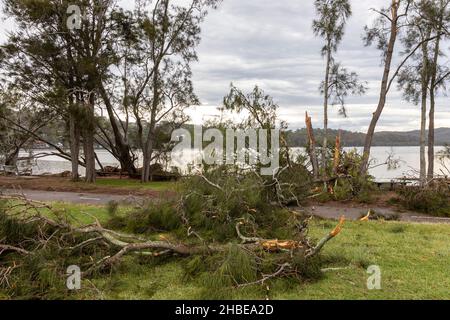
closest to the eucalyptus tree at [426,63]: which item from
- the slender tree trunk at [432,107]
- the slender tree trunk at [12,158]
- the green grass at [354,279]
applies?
the slender tree trunk at [432,107]

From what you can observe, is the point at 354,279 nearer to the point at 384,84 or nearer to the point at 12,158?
the point at 384,84

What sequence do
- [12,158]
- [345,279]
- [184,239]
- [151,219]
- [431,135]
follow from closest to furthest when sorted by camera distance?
[345,279], [184,239], [151,219], [431,135], [12,158]

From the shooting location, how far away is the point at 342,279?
16.7ft

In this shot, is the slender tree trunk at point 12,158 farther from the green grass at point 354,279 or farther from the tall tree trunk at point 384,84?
the green grass at point 354,279

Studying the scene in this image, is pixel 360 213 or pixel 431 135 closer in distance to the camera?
pixel 360 213

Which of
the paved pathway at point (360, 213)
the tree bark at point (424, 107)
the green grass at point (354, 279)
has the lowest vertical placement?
the paved pathway at point (360, 213)

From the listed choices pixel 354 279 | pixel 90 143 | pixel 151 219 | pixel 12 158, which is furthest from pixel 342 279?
pixel 12 158

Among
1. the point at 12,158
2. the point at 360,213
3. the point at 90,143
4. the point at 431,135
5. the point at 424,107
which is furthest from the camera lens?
the point at 12,158

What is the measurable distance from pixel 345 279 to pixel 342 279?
0.12ft

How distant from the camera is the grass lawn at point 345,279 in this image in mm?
4625

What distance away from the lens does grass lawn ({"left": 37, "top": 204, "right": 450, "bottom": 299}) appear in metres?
4.62

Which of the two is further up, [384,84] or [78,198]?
[384,84]
